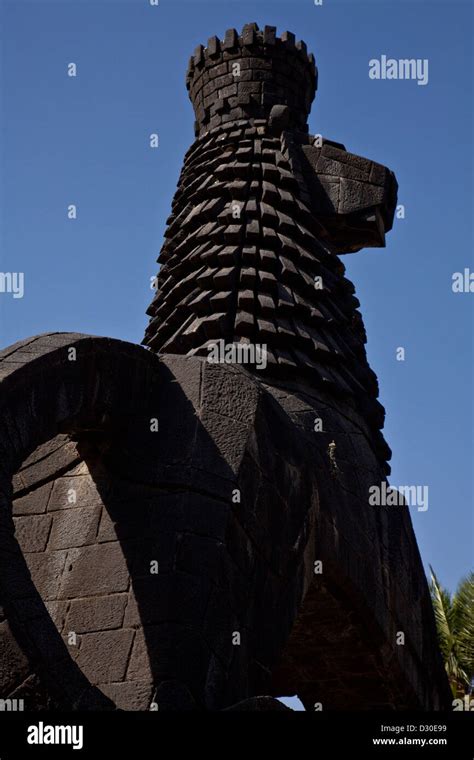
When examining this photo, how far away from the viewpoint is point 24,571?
15.5 feet

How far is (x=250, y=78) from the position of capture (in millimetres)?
9617

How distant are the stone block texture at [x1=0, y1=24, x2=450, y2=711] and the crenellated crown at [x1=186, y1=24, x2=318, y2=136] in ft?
0.06

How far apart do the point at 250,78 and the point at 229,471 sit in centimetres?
437

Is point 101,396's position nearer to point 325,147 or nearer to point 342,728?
point 342,728

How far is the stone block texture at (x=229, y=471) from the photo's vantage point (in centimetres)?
555

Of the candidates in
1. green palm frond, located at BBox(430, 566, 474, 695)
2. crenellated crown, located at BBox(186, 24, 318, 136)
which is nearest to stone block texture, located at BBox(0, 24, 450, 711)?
crenellated crown, located at BBox(186, 24, 318, 136)

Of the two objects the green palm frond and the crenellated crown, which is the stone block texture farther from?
the green palm frond

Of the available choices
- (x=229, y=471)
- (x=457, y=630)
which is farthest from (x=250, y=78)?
(x=457, y=630)

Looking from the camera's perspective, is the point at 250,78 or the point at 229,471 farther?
the point at 250,78

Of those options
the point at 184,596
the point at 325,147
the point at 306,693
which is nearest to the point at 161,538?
the point at 184,596

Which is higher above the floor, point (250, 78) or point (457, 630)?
point (250, 78)

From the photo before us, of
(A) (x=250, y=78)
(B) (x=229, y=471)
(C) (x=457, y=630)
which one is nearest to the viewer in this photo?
(B) (x=229, y=471)

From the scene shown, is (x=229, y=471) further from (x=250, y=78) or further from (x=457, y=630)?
(x=457, y=630)

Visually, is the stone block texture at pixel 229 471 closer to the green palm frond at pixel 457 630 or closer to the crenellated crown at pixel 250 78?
the crenellated crown at pixel 250 78
